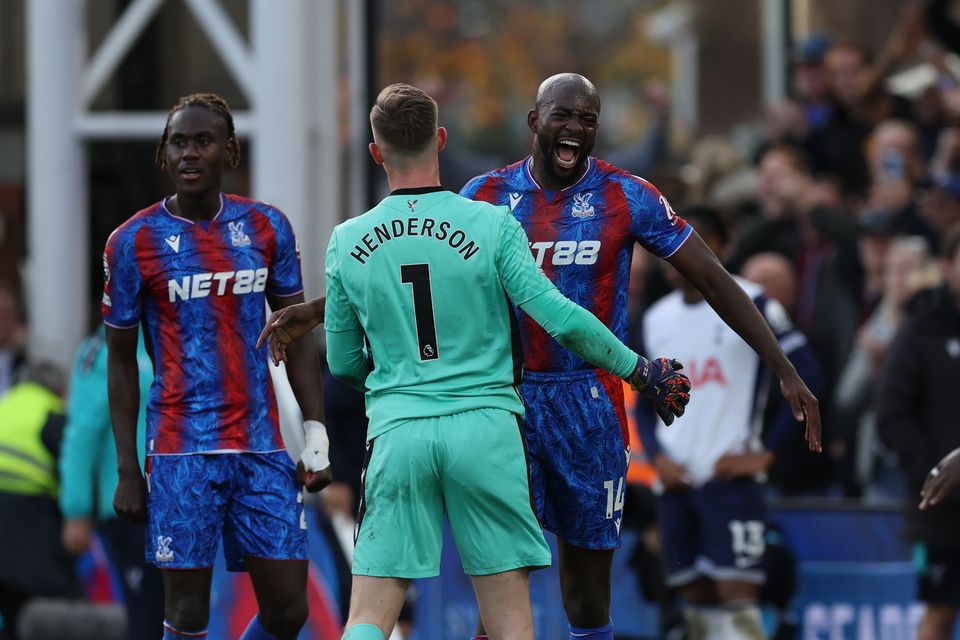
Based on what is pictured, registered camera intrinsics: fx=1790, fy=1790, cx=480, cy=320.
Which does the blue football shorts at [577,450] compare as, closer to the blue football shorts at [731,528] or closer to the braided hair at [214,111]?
the braided hair at [214,111]

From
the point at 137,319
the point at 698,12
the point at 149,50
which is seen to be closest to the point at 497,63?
the point at 698,12

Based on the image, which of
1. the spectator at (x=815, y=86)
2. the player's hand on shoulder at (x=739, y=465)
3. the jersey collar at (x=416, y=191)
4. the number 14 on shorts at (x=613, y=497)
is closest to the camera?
the jersey collar at (x=416, y=191)

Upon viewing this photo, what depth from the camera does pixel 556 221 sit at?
6879 millimetres

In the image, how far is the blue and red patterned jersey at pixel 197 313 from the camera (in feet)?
23.6

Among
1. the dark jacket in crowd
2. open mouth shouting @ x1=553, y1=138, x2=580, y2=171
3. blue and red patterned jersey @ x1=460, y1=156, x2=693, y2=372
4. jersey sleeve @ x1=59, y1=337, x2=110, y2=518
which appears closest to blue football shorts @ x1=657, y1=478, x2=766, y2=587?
the dark jacket in crowd

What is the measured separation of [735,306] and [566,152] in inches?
33.9

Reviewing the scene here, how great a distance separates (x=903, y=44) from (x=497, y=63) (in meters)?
25.7

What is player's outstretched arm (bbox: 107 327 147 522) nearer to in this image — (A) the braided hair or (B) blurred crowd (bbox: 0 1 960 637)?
(A) the braided hair

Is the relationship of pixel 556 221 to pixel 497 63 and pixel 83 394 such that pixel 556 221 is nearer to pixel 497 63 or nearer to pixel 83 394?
pixel 83 394

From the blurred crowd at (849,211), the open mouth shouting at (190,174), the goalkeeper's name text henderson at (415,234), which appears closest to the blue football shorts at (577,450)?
the goalkeeper's name text henderson at (415,234)

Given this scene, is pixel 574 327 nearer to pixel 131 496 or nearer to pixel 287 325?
pixel 287 325

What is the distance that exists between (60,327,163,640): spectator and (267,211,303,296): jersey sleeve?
2.13m

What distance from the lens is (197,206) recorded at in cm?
725

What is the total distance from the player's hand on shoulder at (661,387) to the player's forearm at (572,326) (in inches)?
4.5
